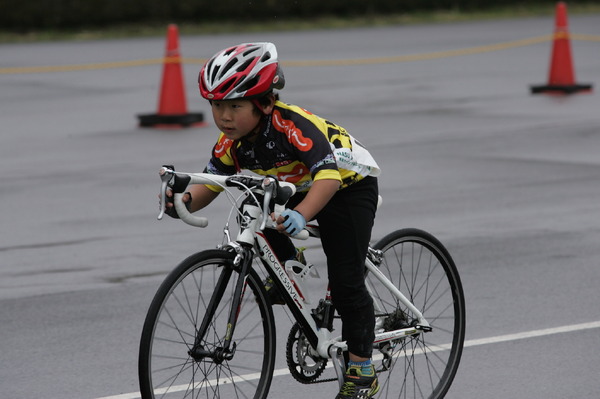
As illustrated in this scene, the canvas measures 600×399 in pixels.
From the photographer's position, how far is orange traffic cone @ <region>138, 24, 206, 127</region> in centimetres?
1488

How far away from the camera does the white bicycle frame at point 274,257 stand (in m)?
4.48

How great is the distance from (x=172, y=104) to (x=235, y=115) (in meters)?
10.7

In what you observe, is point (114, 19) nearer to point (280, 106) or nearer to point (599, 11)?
point (599, 11)

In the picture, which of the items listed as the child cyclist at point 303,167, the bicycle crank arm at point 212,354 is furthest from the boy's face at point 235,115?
the bicycle crank arm at point 212,354

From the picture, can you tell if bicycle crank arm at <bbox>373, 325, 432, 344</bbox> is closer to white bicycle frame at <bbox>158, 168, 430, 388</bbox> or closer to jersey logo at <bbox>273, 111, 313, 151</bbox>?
white bicycle frame at <bbox>158, 168, 430, 388</bbox>

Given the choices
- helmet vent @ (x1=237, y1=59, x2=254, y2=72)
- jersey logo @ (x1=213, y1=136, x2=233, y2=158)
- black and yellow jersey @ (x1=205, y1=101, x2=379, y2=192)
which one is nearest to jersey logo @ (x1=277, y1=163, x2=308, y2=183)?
black and yellow jersey @ (x1=205, y1=101, x2=379, y2=192)

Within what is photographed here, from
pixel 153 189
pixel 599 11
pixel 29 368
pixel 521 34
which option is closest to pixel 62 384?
pixel 29 368

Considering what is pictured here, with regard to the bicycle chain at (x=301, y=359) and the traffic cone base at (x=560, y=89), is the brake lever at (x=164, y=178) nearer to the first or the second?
the bicycle chain at (x=301, y=359)

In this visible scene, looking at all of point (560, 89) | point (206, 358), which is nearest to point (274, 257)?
point (206, 358)

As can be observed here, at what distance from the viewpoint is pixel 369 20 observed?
3150 centimetres

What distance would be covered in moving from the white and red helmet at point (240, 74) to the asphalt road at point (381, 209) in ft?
5.51

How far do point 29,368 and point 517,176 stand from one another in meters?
6.26

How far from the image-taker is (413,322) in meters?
5.35

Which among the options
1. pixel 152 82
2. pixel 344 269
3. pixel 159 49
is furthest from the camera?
pixel 159 49
